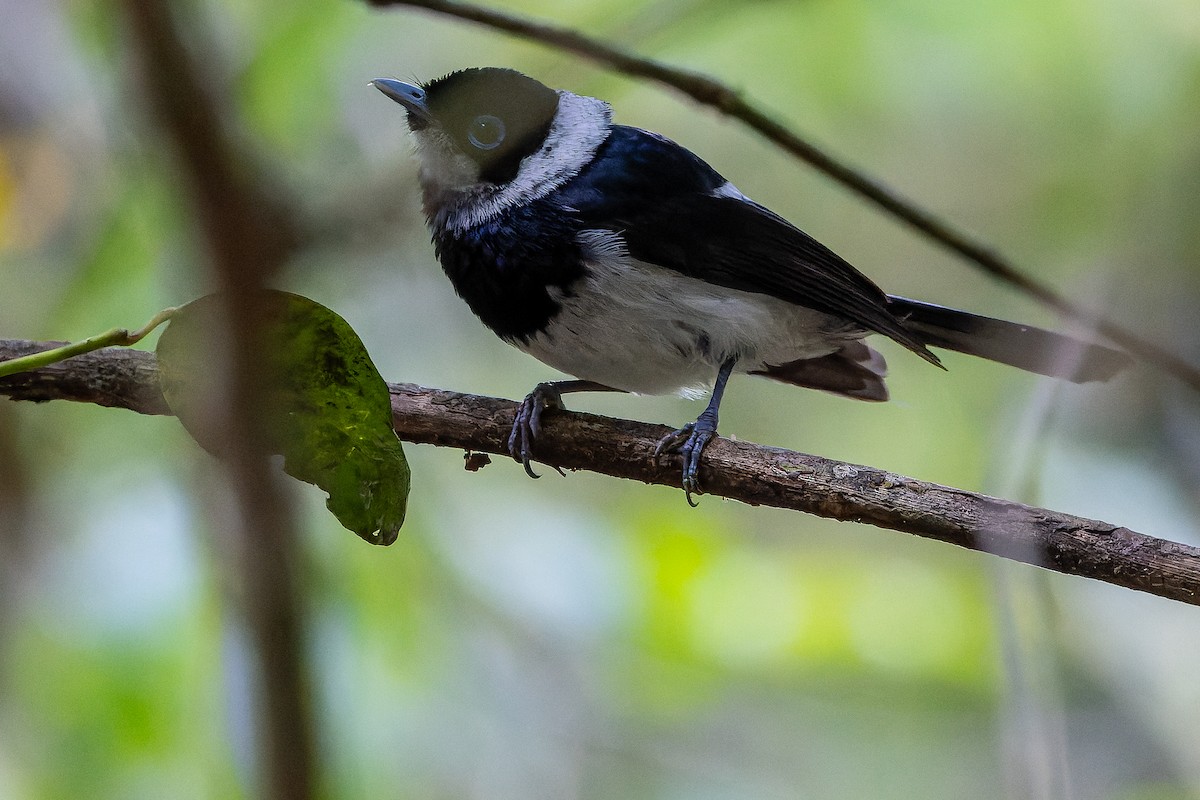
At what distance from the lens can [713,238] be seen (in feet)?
11.1

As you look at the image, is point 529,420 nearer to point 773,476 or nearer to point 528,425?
point 528,425

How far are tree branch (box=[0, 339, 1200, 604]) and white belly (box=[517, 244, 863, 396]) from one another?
36 centimetres

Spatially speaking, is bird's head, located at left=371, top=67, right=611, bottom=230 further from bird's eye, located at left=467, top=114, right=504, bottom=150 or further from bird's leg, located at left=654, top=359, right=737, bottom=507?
bird's leg, located at left=654, top=359, right=737, bottom=507

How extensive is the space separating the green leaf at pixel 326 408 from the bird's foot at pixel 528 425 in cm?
96

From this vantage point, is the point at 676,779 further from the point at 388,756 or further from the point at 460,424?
the point at 460,424

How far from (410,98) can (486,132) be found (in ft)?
0.86

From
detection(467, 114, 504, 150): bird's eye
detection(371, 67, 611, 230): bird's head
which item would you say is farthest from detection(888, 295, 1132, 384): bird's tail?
detection(467, 114, 504, 150): bird's eye

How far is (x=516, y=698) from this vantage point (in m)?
3.77

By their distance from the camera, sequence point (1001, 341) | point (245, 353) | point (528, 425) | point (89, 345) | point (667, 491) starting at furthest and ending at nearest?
1. point (667, 491)
2. point (1001, 341)
3. point (528, 425)
4. point (89, 345)
5. point (245, 353)

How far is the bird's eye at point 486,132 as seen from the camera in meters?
3.63

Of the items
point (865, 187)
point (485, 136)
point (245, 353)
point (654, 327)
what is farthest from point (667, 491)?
point (245, 353)

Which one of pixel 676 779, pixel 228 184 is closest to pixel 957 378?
pixel 676 779

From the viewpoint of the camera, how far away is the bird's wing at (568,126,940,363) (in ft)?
10.9

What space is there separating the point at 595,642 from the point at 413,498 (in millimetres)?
711
